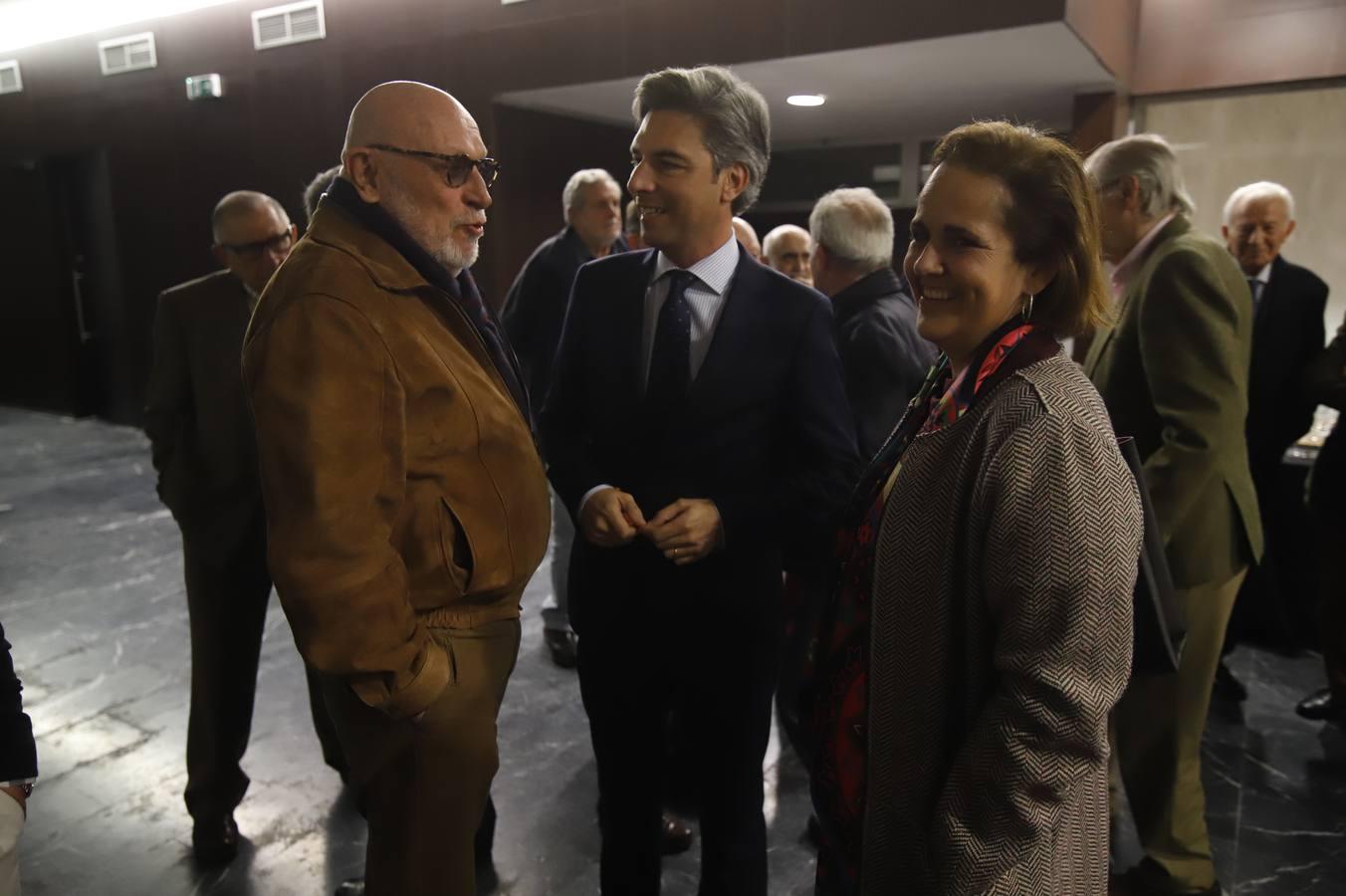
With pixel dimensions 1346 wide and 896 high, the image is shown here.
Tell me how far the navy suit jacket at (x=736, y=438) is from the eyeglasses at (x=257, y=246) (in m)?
1.09

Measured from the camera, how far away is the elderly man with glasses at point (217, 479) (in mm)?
2326

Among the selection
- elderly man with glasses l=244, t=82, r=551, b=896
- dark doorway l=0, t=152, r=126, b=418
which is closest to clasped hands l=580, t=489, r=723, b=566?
elderly man with glasses l=244, t=82, r=551, b=896

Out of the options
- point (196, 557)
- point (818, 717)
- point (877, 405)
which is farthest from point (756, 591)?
point (196, 557)

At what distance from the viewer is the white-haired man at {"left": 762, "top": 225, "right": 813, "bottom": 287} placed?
3.67 metres

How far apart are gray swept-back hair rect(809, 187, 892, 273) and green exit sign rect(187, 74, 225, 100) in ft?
19.0

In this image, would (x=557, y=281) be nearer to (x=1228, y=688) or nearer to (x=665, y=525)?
(x=665, y=525)

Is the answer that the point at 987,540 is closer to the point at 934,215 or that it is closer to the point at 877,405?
the point at 934,215

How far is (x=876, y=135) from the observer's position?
6637 millimetres

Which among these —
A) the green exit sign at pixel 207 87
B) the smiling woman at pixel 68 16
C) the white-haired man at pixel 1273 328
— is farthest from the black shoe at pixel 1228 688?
the smiling woman at pixel 68 16

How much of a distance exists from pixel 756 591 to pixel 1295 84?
4.64 metres

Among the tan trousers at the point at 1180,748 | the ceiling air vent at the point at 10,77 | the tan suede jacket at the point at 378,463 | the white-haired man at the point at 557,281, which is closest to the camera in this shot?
the tan suede jacket at the point at 378,463

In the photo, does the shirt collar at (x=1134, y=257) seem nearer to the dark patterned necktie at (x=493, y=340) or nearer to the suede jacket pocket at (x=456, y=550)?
the dark patterned necktie at (x=493, y=340)

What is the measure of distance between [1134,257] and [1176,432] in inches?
17.2

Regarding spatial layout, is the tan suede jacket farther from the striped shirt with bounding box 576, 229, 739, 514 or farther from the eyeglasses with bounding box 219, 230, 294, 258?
the eyeglasses with bounding box 219, 230, 294, 258
